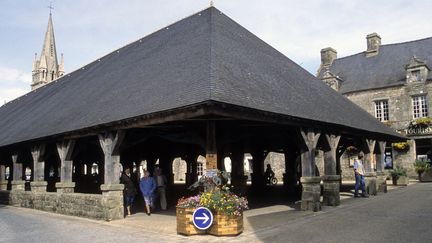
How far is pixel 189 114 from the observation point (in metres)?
8.26

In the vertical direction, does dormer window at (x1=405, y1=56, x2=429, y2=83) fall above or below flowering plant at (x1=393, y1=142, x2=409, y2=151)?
above

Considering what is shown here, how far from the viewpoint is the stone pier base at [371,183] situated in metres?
15.1

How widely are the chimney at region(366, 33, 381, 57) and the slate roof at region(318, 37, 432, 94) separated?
0.33 meters

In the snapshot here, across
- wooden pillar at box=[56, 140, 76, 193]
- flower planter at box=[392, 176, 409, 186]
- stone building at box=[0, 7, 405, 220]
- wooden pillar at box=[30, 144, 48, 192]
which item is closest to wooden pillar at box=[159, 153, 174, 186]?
stone building at box=[0, 7, 405, 220]

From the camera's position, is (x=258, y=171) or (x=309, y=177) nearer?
(x=309, y=177)

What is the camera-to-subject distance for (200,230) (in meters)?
8.01

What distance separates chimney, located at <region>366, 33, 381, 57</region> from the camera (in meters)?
30.9

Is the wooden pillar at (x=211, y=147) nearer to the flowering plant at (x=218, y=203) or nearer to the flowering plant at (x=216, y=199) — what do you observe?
the flowering plant at (x=216, y=199)

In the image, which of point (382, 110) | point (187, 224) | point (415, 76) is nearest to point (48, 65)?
point (382, 110)

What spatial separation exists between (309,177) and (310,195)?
0.48 m

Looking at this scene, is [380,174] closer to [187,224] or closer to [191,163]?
[191,163]

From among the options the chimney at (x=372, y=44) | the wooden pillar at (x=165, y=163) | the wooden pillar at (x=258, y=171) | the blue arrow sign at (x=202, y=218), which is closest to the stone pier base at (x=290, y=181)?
the wooden pillar at (x=258, y=171)

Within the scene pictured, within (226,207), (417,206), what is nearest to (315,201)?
(417,206)

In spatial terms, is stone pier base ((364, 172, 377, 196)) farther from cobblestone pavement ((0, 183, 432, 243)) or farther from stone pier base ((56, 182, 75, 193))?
stone pier base ((56, 182, 75, 193))
